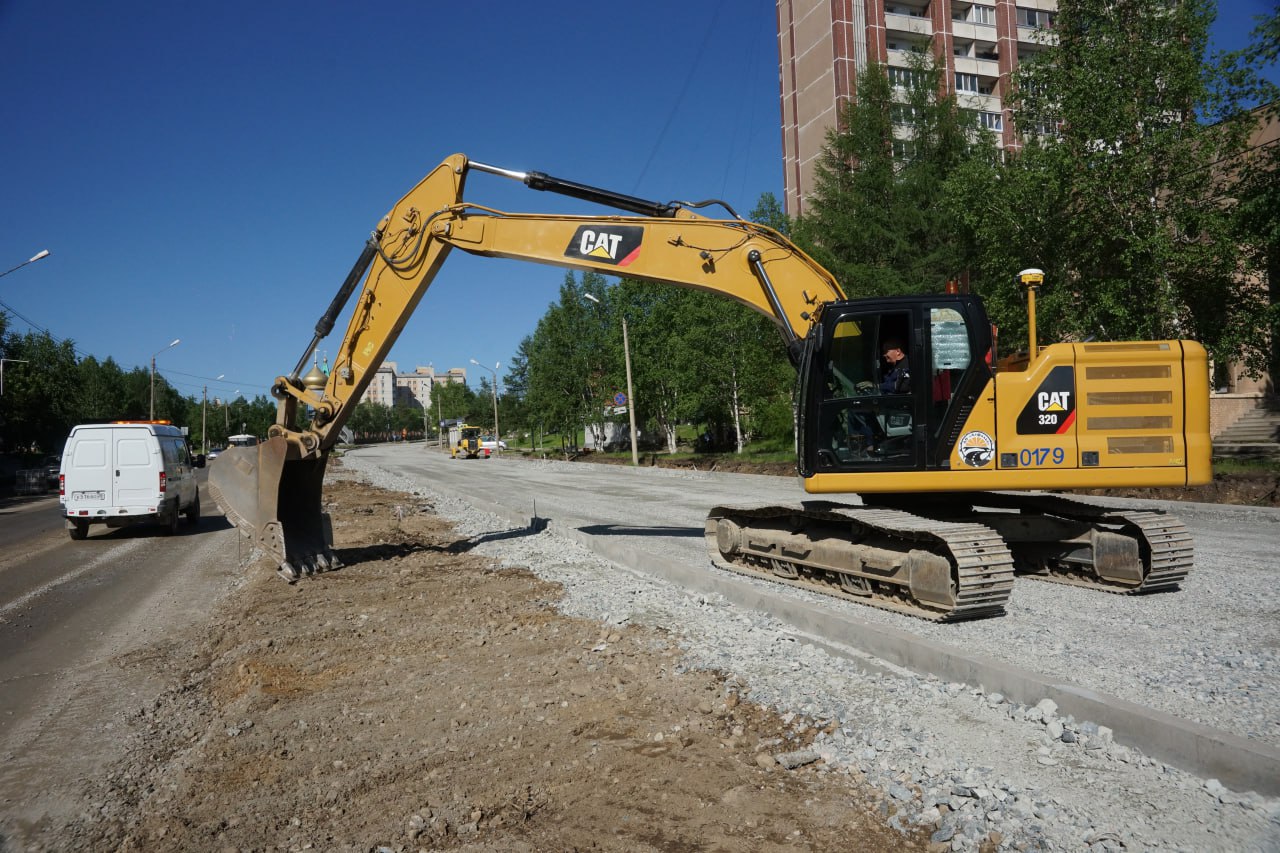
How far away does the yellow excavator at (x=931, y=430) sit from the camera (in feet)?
23.1

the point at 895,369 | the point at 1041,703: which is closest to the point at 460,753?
the point at 1041,703

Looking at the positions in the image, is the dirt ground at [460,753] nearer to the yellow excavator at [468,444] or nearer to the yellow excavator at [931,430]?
the yellow excavator at [931,430]

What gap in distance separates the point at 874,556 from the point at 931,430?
1257mm

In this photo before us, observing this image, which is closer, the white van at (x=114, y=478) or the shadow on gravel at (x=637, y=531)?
the shadow on gravel at (x=637, y=531)

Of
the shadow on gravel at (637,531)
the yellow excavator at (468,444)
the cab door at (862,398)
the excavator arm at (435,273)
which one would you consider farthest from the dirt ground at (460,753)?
the yellow excavator at (468,444)

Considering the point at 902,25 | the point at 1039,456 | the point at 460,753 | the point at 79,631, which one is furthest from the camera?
the point at 902,25

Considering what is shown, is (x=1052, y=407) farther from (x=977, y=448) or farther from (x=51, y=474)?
(x=51, y=474)

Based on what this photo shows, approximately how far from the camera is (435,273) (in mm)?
10102

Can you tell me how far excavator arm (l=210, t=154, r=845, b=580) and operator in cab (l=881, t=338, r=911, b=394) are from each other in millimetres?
1052

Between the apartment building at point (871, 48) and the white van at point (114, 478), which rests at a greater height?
the apartment building at point (871, 48)

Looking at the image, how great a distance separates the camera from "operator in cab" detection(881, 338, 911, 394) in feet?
24.1

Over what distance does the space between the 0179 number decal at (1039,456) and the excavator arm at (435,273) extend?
7.96ft

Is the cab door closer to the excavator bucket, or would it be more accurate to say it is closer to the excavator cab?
the excavator cab

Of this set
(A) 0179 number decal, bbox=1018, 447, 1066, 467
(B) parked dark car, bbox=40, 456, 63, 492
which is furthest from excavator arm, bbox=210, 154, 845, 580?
(B) parked dark car, bbox=40, 456, 63, 492
